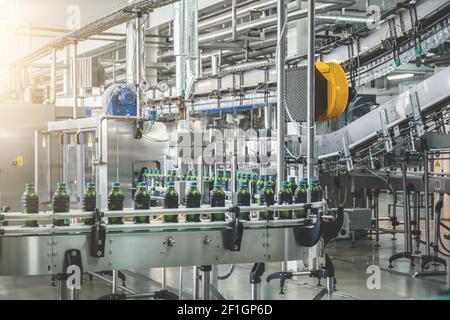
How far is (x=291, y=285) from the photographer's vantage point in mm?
6363

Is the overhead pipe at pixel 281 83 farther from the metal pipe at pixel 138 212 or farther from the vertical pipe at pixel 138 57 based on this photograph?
the vertical pipe at pixel 138 57

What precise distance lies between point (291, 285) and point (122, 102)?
2383mm

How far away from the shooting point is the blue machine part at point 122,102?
5.96m

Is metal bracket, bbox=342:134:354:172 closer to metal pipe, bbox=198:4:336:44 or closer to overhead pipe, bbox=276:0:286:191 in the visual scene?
metal pipe, bbox=198:4:336:44

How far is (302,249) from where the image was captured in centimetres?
370

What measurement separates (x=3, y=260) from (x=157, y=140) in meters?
3.76

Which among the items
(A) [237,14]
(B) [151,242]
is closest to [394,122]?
(A) [237,14]

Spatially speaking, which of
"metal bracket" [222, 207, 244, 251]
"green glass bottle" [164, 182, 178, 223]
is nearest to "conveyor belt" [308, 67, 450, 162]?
"metal bracket" [222, 207, 244, 251]

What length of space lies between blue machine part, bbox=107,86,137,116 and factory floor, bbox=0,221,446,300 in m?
1.68

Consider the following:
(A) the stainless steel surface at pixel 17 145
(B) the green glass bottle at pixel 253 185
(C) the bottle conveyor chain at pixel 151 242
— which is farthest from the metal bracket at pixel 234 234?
(A) the stainless steel surface at pixel 17 145

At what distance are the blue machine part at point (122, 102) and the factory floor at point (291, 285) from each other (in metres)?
1.68
